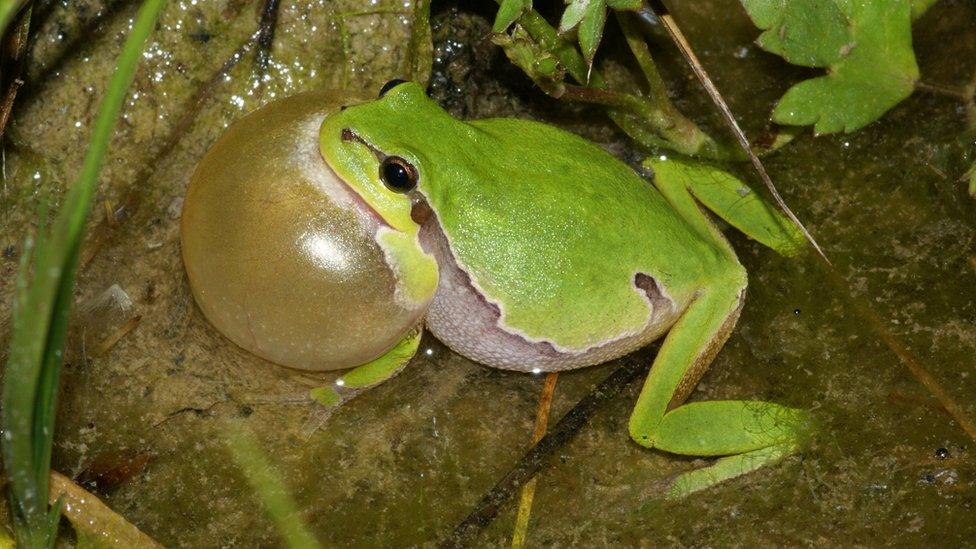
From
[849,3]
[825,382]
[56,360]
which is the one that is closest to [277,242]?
[56,360]

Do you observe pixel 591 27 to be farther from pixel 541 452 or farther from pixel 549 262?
pixel 541 452

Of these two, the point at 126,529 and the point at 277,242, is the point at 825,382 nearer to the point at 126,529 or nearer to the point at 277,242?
the point at 277,242

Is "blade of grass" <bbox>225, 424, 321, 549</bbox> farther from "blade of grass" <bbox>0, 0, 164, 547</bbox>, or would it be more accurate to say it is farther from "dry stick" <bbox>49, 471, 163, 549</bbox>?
"blade of grass" <bbox>0, 0, 164, 547</bbox>

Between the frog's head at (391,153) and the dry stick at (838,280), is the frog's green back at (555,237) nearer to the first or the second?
the frog's head at (391,153)

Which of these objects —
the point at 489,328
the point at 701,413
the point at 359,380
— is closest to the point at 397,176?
the point at 489,328

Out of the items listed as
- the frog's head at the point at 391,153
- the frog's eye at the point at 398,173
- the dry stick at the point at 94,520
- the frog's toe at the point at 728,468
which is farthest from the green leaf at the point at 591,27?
the dry stick at the point at 94,520

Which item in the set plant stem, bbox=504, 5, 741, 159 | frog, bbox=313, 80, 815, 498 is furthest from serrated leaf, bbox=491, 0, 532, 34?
frog, bbox=313, 80, 815, 498
